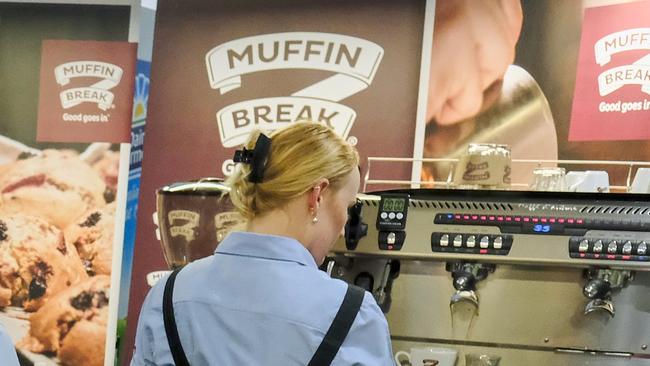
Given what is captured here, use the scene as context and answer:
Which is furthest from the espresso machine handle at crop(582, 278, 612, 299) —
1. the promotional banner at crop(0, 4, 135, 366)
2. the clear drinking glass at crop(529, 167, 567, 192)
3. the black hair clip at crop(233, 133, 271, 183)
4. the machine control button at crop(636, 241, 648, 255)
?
the promotional banner at crop(0, 4, 135, 366)

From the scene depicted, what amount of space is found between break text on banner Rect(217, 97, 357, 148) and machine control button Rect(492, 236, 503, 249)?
1207 mm

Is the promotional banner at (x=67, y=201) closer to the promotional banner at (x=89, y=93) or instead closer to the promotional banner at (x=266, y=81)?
the promotional banner at (x=89, y=93)

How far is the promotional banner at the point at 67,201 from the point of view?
378 centimetres

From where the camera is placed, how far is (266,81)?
3.33m

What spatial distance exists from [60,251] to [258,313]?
2735mm

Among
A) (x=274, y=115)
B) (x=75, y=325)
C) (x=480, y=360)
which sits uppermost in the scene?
(x=274, y=115)

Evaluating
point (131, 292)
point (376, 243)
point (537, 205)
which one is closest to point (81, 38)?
point (131, 292)

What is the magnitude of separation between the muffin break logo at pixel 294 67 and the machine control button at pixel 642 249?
→ 56.8 inches

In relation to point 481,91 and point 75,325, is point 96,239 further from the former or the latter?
point 481,91

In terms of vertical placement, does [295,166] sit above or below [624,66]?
below

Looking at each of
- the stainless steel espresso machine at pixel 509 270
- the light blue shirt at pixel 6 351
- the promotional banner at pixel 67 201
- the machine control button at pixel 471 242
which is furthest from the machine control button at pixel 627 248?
the promotional banner at pixel 67 201

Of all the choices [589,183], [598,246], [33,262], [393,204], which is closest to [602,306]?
[598,246]

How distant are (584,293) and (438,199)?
0.44 m

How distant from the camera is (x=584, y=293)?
6.74ft
